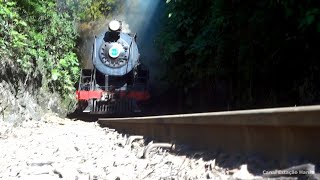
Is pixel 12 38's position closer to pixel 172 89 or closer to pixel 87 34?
pixel 172 89

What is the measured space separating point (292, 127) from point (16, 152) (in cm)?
416

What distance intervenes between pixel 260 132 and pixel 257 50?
12.5 feet

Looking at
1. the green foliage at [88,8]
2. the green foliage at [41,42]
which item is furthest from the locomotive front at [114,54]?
A: the green foliage at [88,8]

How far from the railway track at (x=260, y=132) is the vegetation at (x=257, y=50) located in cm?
190

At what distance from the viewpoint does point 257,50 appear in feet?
20.3

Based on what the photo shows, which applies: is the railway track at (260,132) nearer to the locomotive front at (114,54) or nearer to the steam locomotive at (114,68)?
the steam locomotive at (114,68)

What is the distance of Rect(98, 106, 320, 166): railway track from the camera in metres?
2.08

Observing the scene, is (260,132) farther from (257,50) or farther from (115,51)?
(115,51)

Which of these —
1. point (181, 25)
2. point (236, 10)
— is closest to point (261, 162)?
point (236, 10)

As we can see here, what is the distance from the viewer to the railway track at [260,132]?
208cm

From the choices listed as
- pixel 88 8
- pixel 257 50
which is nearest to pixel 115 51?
pixel 88 8

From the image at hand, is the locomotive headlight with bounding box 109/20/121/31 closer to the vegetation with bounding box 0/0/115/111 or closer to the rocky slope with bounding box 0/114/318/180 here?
the vegetation with bounding box 0/0/115/111

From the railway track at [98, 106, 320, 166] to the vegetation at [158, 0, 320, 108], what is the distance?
1897mm

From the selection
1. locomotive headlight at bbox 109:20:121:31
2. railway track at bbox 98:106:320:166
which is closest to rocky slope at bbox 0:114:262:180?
railway track at bbox 98:106:320:166
